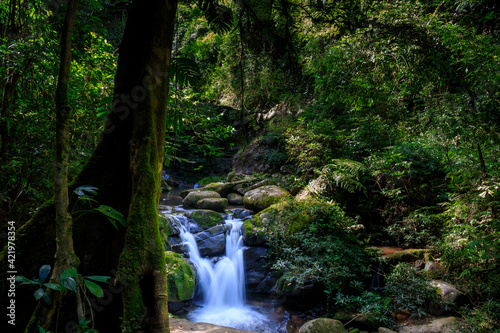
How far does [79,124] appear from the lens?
405cm

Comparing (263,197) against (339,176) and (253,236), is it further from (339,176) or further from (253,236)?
(339,176)

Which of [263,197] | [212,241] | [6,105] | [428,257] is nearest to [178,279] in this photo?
[212,241]

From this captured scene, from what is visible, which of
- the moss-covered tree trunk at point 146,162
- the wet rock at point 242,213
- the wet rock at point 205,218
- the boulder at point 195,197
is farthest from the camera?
the boulder at point 195,197

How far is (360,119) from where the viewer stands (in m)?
7.42

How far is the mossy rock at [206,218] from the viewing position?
25.1ft

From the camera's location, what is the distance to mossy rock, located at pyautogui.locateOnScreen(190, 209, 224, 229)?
7660mm

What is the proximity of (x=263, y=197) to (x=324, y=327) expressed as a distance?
14.5 ft

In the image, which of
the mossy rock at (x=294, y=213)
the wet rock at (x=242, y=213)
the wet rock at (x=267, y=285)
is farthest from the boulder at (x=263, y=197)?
the wet rock at (x=267, y=285)

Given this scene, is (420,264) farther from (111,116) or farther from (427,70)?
(111,116)

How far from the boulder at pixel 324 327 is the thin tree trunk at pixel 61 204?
12.5ft

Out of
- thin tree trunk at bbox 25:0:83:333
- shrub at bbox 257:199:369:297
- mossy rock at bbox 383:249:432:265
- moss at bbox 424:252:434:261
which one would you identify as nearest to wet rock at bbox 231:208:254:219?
shrub at bbox 257:199:369:297

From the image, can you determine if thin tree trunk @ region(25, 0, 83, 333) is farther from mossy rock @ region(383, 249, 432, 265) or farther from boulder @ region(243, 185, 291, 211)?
boulder @ region(243, 185, 291, 211)

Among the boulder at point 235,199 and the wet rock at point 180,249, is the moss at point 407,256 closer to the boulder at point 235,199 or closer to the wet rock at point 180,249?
the wet rock at point 180,249

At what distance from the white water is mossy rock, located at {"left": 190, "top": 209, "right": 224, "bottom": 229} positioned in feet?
1.14
